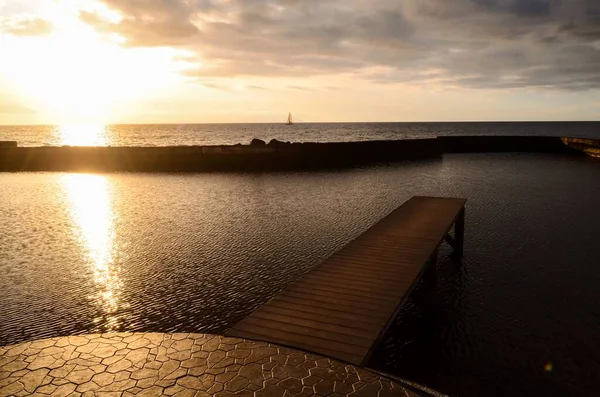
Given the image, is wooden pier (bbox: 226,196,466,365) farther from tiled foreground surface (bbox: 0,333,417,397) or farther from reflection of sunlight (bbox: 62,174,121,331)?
reflection of sunlight (bbox: 62,174,121,331)

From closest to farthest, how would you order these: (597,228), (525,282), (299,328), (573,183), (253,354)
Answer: (253,354) < (299,328) < (525,282) < (597,228) < (573,183)

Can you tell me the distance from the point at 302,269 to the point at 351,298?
4.53m

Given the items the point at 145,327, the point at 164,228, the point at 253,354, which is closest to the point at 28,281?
the point at 145,327

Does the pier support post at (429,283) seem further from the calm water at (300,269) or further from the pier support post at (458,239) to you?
the pier support post at (458,239)

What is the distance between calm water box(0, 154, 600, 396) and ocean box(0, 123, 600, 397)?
0.05m

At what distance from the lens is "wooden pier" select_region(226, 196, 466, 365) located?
640cm

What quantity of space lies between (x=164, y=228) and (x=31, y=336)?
898cm

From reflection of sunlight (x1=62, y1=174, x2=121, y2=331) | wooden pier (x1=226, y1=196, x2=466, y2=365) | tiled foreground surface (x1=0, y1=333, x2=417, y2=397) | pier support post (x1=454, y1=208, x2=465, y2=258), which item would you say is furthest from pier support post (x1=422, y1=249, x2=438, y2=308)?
reflection of sunlight (x1=62, y1=174, x2=121, y2=331)

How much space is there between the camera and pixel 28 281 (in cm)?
1153

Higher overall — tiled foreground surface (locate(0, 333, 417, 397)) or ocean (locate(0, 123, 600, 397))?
tiled foreground surface (locate(0, 333, 417, 397))

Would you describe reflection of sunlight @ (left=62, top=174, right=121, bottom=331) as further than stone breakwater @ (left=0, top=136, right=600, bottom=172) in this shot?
No

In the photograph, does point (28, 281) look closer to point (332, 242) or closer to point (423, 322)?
point (332, 242)

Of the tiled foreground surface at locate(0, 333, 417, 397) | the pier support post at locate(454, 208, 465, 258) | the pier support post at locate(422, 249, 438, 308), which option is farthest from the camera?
the pier support post at locate(454, 208, 465, 258)

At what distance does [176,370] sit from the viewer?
562cm
